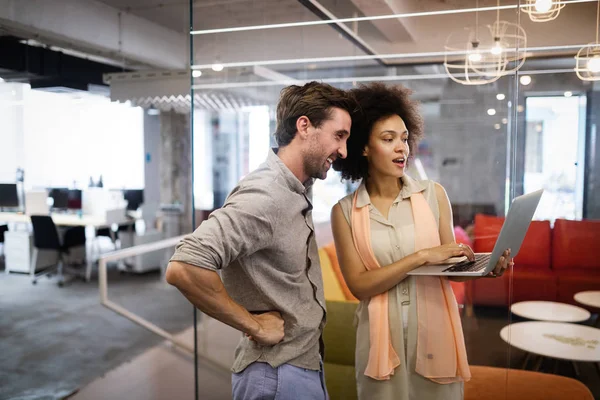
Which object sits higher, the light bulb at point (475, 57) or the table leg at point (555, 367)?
the light bulb at point (475, 57)

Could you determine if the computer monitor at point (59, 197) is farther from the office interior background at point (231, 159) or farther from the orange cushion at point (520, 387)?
the orange cushion at point (520, 387)

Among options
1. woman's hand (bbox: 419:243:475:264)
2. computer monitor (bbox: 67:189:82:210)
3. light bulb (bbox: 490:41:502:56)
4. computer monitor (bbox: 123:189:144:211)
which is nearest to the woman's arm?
woman's hand (bbox: 419:243:475:264)

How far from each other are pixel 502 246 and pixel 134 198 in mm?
4886

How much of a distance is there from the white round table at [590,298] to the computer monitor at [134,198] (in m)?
4.54

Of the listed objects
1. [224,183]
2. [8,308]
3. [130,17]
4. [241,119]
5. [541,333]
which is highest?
[130,17]

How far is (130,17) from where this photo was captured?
5.57 metres

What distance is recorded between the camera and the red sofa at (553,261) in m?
2.23

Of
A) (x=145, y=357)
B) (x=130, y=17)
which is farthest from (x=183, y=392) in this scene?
(x=130, y=17)

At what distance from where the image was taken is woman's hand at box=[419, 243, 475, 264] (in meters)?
1.61

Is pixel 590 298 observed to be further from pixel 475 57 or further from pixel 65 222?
pixel 65 222

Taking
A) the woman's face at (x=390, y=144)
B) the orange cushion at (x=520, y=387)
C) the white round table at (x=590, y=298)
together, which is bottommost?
the orange cushion at (x=520, y=387)

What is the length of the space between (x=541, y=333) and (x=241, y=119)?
2.94m

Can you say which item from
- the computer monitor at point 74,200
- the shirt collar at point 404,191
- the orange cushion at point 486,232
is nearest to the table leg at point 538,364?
the orange cushion at point 486,232

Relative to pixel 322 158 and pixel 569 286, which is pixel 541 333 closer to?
pixel 569 286
